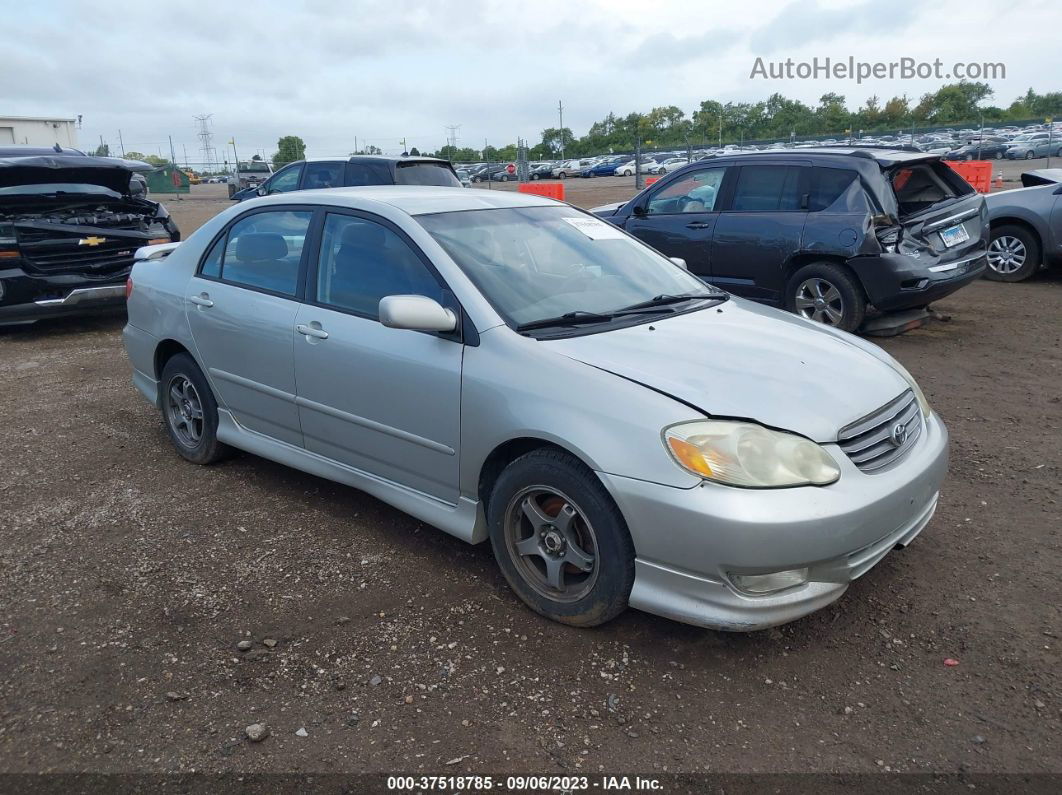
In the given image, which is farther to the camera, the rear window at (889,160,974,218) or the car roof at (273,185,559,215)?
A: the rear window at (889,160,974,218)

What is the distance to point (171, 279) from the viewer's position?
15.5ft

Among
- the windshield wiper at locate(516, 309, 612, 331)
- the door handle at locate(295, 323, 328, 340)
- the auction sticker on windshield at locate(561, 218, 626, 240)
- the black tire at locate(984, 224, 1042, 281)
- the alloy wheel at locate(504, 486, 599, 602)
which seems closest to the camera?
the alloy wheel at locate(504, 486, 599, 602)

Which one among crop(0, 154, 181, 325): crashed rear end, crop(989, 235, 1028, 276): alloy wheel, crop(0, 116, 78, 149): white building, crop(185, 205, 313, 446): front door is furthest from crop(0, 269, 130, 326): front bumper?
crop(0, 116, 78, 149): white building

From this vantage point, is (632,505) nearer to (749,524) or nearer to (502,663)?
(749,524)

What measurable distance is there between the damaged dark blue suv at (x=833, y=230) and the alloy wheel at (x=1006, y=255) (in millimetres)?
2435

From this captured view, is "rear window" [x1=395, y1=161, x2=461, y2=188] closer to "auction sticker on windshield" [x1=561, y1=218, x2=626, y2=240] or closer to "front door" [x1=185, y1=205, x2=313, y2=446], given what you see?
"front door" [x1=185, y1=205, x2=313, y2=446]

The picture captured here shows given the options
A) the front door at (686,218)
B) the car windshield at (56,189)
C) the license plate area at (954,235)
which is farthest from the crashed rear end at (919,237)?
the car windshield at (56,189)

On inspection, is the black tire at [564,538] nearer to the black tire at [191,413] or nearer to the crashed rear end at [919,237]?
the black tire at [191,413]

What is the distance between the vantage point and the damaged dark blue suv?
703 cm

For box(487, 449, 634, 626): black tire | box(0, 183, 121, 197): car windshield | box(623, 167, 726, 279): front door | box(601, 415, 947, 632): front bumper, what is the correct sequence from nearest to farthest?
box(601, 415, 947, 632): front bumper
box(487, 449, 634, 626): black tire
box(0, 183, 121, 197): car windshield
box(623, 167, 726, 279): front door

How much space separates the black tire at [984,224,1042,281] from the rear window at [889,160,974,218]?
244cm

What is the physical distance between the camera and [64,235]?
802 cm

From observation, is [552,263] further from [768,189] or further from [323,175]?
[323,175]

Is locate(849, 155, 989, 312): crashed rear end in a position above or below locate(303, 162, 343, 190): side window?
below
